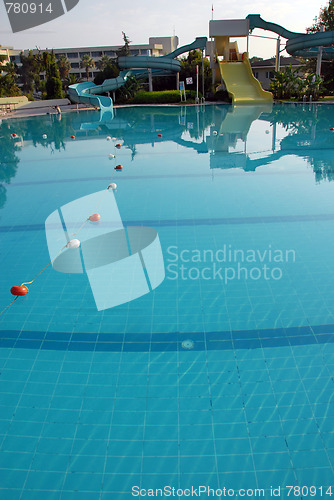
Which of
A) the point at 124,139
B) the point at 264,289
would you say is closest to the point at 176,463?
the point at 264,289

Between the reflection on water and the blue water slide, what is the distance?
4.40m

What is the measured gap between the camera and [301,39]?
72.3 feet

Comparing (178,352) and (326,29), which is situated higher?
(326,29)

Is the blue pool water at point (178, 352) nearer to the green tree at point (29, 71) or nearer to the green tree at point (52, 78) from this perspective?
the green tree at point (52, 78)

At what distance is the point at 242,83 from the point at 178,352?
23226mm

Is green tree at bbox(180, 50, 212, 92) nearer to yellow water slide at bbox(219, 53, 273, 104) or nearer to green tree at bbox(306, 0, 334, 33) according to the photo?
yellow water slide at bbox(219, 53, 273, 104)

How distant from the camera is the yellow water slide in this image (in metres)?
21.9

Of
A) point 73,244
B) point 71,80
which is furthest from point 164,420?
point 71,80

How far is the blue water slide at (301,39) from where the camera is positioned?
21359 millimetres

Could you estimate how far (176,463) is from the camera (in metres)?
2.46

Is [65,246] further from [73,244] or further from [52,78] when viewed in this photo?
[52,78]

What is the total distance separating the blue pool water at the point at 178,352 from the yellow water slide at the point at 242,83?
1636 cm

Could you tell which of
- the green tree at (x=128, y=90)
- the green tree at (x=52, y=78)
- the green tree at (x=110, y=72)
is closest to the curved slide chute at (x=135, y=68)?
the green tree at (x=128, y=90)

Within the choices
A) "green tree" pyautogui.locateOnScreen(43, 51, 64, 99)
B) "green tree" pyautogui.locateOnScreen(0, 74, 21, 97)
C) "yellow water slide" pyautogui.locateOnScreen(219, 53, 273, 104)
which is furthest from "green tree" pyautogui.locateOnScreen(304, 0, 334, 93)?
"green tree" pyautogui.locateOnScreen(0, 74, 21, 97)
